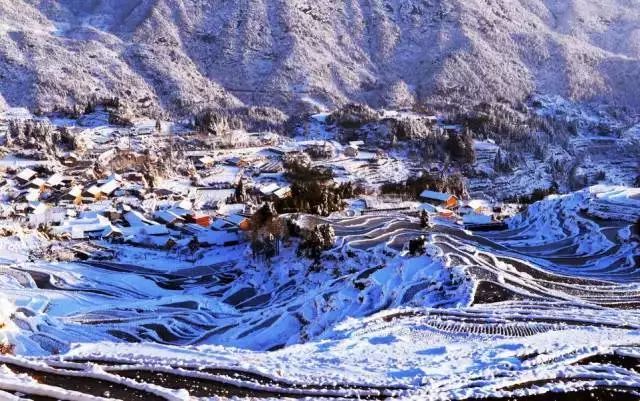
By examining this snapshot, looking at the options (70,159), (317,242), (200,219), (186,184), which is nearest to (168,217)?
(200,219)

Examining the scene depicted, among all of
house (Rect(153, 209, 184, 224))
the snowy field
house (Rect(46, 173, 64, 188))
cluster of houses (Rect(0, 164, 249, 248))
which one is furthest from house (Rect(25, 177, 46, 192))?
the snowy field

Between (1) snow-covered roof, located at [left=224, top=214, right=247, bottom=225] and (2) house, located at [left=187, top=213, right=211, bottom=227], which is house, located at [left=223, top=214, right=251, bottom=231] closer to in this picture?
(1) snow-covered roof, located at [left=224, top=214, right=247, bottom=225]

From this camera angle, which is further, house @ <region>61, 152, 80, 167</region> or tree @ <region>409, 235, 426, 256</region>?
→ house @ <region>61, 152, 80, 167</region>

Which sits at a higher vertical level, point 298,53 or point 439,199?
point 298,53

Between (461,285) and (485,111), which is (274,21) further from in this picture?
(461,285)

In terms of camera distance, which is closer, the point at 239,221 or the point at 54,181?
the point at 239,221

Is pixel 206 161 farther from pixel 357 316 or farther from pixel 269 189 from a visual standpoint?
pixel 357 316

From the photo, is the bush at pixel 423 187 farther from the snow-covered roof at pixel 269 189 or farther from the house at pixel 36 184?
the house at pixel 36 184
